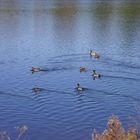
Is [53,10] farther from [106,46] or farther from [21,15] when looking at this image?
[106,46]

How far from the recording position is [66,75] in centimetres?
4172

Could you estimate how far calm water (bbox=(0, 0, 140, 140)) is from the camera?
29234 mm

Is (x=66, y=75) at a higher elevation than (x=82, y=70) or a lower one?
lower

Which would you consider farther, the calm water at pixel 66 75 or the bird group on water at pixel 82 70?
the bird group on water at pixel 82 70

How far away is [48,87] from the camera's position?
37344 mm

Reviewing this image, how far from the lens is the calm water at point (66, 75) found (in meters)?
29.2

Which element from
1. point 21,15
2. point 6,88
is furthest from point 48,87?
point 21,15

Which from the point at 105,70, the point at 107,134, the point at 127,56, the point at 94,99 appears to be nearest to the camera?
the point at 107,134

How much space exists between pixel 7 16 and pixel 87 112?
61.1m

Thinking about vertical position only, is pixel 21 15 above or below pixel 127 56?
above

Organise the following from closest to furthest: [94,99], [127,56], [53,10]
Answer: [94,99] → [127,56] → [53,10]

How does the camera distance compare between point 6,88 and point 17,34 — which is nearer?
point 6,88

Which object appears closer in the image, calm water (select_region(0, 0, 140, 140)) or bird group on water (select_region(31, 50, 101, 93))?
calm water (select_region(0, 0, 140, 140))

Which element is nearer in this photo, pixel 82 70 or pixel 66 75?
pixel 66 75
